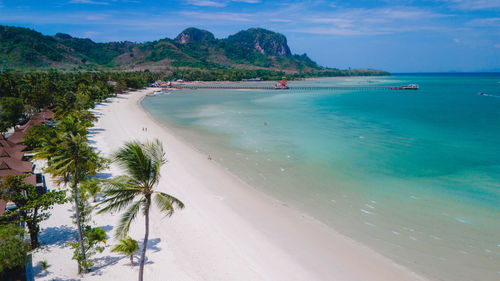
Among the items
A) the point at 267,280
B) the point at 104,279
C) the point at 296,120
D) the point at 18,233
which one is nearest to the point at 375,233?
the point at 267,280

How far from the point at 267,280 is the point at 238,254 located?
7.55ft

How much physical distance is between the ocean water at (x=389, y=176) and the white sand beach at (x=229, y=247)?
1857 millimetres

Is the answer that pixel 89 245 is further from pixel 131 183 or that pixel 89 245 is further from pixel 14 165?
pixel 14 165

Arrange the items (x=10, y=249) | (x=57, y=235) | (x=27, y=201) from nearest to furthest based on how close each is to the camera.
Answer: (x=10, y=249), (x=27, y=201), (x=57, y=235)

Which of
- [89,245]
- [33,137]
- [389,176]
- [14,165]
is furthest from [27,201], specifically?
[389,176]

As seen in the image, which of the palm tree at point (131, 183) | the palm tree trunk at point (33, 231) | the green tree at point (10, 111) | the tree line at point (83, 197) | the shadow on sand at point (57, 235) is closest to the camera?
the palm tree at point (131, 183)

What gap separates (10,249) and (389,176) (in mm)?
27154

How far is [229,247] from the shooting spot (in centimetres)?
1549

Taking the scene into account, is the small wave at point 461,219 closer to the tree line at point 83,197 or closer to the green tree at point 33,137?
the tree line at point 83,197

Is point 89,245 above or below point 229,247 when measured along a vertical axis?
above

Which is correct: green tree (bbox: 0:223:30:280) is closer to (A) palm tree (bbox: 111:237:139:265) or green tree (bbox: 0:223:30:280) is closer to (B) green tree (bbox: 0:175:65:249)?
(B) green tree (bbox: 0:175:65:249)

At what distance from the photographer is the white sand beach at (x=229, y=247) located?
13.3 metres

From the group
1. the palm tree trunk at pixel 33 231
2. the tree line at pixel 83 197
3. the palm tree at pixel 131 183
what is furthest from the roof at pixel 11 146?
the palm tree at pixel 131 183

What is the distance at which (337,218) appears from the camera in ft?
64.5
